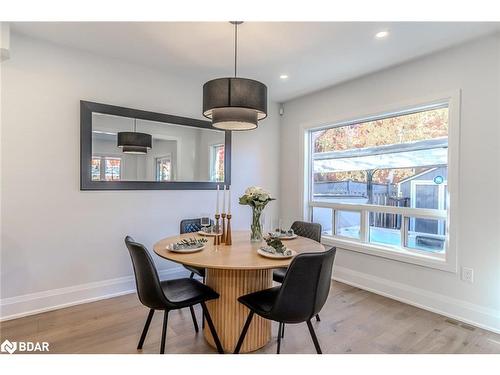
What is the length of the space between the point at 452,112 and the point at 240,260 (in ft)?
8.23

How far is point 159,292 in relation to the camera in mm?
1818

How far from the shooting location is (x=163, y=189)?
11.4 feet

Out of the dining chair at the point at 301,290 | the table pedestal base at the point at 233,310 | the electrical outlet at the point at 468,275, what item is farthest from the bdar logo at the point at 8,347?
the electrical outlet at the point at 468,275

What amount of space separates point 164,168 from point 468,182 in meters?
3.17

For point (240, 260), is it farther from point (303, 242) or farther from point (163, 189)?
point (163, 189)

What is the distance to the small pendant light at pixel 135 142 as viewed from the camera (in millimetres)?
3147

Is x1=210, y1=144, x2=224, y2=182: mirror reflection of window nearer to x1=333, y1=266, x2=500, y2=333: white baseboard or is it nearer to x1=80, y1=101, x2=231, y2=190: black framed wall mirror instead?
x1=80, y1=101, x2=231, y2=190: black framed wall mirror

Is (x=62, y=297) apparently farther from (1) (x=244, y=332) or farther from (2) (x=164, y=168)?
(1) (x=244, y=332)

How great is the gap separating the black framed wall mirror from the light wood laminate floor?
1281 millimetres

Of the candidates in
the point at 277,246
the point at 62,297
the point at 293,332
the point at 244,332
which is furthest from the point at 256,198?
the point at 62,297

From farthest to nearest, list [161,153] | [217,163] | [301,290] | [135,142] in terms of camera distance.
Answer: [217,163] → [161,153] → [135,142] → [301,290]

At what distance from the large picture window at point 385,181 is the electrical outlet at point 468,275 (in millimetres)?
239
